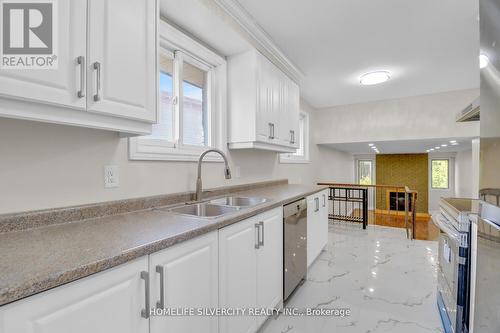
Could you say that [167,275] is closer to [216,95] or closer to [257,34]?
[216,95]

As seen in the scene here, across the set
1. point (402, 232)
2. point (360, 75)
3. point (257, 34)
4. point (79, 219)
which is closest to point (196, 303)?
point (79, 219)

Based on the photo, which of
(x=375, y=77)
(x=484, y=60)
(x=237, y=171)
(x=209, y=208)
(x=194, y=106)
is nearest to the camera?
(x=484, y=60)

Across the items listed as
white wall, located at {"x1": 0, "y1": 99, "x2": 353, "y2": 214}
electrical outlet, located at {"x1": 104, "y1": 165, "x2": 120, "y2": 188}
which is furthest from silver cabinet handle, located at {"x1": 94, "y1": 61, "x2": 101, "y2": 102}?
electrical outlet, located at {"x1": 104, "y1": 165, "x2": 120, "y2": 188}

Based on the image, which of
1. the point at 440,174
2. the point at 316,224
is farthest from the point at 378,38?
the point at 440,174

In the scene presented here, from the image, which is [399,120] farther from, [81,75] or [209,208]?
[81,75]

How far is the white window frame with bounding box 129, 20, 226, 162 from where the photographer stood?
5.45 ft

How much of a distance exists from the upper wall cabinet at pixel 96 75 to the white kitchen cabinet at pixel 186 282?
2.12 feet

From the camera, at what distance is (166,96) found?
1.92m

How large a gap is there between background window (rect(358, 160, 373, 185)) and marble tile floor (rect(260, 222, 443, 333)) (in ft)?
20.5

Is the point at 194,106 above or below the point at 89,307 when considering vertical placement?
above

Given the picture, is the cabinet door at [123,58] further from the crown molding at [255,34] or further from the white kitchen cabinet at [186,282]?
the crown molding at [255,34]

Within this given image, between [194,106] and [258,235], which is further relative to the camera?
[194,106]

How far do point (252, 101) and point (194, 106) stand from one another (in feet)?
1.80

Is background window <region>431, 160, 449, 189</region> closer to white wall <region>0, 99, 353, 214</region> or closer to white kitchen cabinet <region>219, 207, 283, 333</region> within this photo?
white kitchen cabinet <region>219, 207, 283, 333</region>
